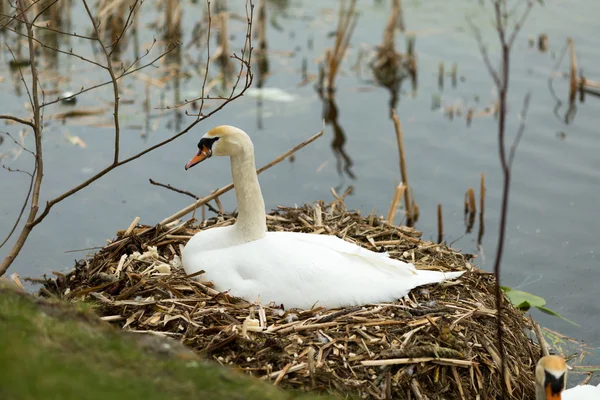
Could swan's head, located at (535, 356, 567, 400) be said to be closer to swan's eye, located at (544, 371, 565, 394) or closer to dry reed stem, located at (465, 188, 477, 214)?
swan's eye, located at (544, 371, 565, 394)

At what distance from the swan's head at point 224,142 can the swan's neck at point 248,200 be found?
2.1 inches

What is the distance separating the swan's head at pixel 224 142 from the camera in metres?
6.95

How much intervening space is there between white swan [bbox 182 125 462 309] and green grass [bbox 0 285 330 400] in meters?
1.79

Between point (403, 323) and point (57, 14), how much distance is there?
38.6ft

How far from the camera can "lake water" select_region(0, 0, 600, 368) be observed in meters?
10.8

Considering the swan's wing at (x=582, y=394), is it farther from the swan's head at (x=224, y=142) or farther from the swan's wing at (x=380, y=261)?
the swan's head at (x=224, y=142)

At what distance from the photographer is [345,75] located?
627 inches

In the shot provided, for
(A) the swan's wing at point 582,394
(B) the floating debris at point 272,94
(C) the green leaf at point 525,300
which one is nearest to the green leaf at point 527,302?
(C) the green leaf at point 525,300

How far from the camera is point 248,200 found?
A: 280 inches

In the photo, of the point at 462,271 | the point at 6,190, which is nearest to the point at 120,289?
the point at 462,271

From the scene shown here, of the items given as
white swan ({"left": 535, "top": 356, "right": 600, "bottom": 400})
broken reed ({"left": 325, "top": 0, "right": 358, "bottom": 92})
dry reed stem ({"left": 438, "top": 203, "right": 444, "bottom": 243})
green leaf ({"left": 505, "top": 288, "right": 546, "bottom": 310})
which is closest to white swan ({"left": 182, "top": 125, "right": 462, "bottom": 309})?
white swan ({"left": 535, "top": 356, "right": 600, "bottom": 400})

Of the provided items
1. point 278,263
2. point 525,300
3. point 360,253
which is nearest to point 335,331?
point 278,263

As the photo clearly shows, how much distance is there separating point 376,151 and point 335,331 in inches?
297

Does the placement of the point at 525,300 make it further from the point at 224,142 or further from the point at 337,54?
the point at 337,54
